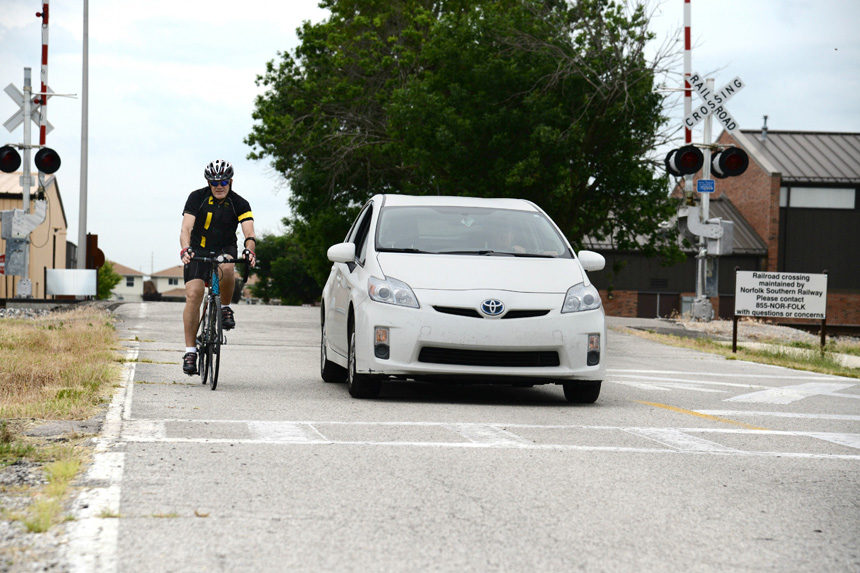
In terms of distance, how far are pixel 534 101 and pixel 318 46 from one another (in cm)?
1607

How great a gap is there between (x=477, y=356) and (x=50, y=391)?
3.20 metres

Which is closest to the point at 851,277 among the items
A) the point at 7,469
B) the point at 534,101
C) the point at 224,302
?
the point at 534,101

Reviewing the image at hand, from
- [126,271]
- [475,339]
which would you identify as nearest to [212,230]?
[475,339]

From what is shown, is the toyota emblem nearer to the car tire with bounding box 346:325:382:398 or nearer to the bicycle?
the car tire with bounding box 346:325:382:398

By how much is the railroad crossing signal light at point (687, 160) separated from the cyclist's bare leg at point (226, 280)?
40.5ft

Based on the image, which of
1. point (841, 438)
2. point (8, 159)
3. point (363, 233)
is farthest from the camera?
point (8, 159)

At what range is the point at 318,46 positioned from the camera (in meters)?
40.3

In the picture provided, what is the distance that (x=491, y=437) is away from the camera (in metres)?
7.12

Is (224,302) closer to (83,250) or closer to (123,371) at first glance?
(123,371)

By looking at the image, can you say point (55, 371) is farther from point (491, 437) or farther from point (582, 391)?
point (582, 391)

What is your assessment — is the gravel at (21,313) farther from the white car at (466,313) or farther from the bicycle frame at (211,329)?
the white car at (466,313)

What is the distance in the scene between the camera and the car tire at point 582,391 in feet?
31.2

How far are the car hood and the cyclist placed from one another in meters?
1.42

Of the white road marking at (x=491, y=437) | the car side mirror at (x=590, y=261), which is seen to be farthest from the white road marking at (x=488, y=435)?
the car side mirror at (x=590, y=261)
